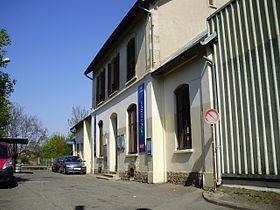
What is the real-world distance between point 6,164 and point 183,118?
7.43 meters

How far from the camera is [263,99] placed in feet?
29.6

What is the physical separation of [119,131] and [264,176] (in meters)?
12.1

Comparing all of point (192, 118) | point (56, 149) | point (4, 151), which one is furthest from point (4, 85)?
point (56, 149)

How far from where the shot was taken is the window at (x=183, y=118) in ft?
43.4

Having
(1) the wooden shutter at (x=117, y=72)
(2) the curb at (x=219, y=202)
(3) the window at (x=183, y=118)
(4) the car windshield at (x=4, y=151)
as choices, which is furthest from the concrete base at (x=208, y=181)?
(1) the wooden shutter at (x=117, y=72)

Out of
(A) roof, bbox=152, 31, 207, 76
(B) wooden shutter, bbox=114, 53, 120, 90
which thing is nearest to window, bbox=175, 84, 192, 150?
(A) roof, bbox=152, 31, 207, 76

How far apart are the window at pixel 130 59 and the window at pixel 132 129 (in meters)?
1.85

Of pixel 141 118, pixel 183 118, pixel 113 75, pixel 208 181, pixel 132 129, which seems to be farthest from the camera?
pixel 113 75

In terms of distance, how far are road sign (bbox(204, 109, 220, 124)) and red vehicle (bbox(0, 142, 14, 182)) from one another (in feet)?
26.4

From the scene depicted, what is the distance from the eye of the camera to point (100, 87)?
25328mm

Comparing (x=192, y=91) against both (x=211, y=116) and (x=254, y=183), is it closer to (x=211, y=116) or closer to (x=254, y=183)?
(x=211, y=116)

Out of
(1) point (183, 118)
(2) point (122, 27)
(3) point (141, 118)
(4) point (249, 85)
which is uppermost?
(2) point (122, 27)

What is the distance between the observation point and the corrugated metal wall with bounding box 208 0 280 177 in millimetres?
8734

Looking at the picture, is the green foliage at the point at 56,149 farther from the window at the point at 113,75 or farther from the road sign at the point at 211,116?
the road sign at the point at 211,116
